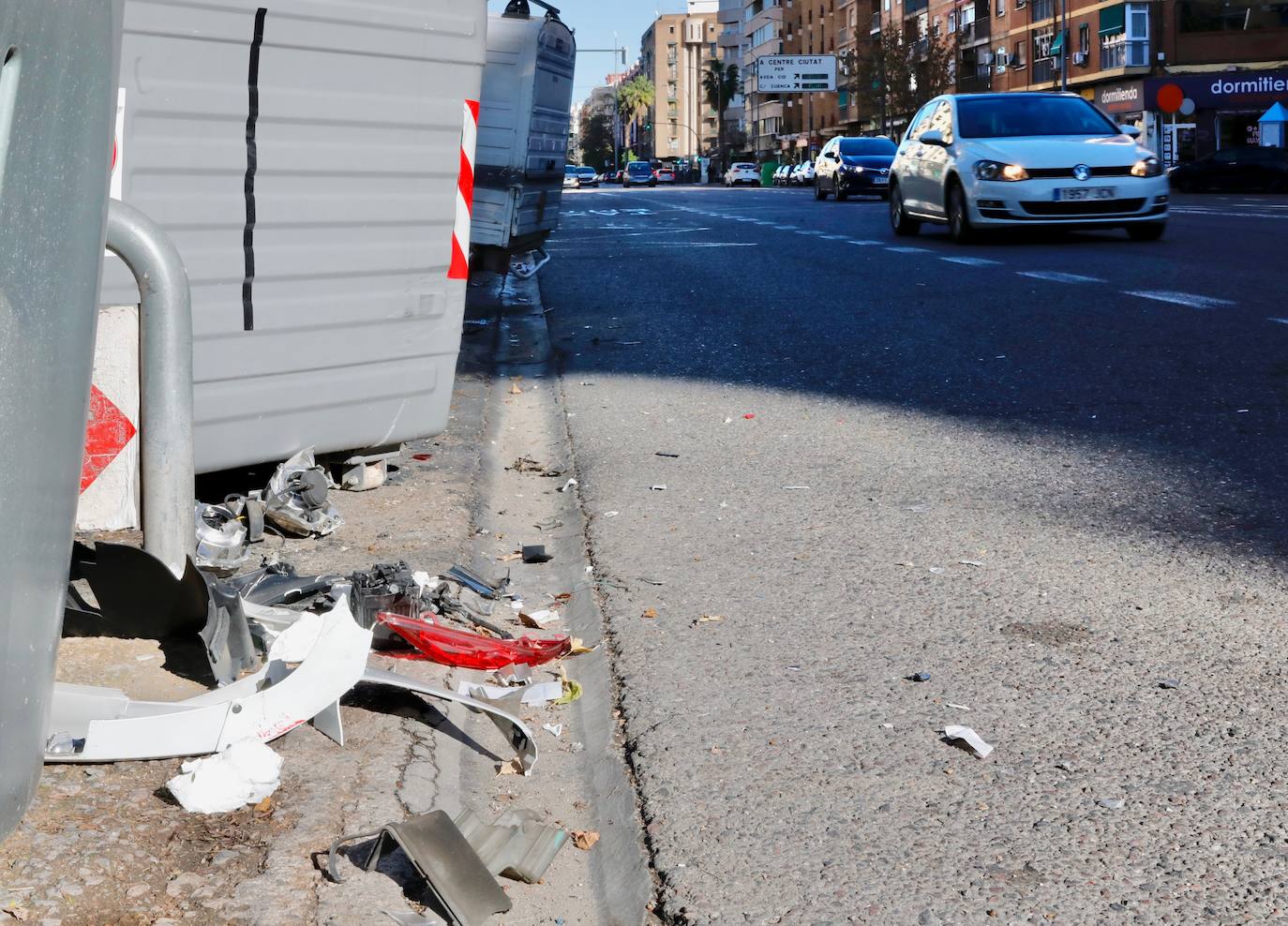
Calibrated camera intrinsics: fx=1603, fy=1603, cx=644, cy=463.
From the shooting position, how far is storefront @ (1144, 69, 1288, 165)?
55.2 meters

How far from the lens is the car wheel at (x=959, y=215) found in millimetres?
15867

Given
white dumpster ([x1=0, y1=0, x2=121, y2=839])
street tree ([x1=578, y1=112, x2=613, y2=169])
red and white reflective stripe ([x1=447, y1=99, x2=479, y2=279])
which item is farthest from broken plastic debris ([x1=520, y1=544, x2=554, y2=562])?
street tree ([x1=578, y1=112, x2=613, y2=169])

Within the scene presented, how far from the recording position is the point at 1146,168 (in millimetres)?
15141

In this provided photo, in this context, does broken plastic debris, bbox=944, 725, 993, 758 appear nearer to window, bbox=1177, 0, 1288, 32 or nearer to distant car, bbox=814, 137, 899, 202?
distant car, bbox=814, 137, 899, 202

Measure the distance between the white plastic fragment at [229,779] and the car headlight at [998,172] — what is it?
13.8 m

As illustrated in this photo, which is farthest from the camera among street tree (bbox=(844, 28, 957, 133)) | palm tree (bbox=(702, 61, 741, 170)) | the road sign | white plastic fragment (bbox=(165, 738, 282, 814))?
palm tree (bbox=(702, 61, 741, 170))

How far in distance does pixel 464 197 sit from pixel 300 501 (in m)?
1.07

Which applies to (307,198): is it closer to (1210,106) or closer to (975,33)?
(1210,106)

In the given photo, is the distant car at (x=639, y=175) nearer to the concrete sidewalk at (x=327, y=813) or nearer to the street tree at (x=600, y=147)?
the street tree at (x=600, y=147)

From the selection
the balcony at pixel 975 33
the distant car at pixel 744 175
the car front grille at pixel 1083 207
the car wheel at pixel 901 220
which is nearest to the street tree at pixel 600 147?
the distant car at pixel 744 175

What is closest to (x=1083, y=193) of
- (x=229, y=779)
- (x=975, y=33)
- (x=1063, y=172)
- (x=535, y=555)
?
(x=1063, y=172)

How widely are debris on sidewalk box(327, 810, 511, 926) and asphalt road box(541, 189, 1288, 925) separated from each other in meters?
0.24

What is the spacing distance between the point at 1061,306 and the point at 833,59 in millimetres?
99422

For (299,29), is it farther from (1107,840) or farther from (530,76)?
(530,76)
